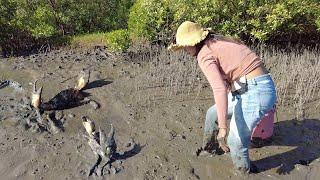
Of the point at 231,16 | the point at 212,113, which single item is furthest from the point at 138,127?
the point at 231,16

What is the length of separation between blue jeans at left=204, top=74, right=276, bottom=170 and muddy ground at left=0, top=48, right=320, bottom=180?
19.3 inches

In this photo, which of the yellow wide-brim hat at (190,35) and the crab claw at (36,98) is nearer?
the yellow wide-brim hat at (190,35)

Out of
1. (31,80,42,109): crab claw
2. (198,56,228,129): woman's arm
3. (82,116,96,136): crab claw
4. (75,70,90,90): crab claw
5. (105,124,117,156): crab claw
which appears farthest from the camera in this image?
(75,70,90,90): crab claw

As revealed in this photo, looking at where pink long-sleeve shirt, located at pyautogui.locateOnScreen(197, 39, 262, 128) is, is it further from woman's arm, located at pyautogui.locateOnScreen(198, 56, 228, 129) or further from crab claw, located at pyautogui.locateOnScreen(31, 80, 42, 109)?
crab claw, located at pyautogui.locateOnScreen(31, 80, 42, 109)

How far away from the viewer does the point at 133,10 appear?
335 inches

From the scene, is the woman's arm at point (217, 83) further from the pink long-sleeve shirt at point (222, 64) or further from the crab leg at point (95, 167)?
the crab leg at point (95, 167)

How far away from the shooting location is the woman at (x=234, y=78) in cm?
430

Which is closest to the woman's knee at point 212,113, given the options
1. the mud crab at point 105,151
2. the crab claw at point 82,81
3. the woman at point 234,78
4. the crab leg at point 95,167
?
the woman at point 234,78

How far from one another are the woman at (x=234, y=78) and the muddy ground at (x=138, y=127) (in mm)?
710

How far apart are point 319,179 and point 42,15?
18.0 ft

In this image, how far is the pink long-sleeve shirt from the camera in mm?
4238

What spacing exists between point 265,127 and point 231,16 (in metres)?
3.18

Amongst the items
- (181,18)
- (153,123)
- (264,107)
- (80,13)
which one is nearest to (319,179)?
(264,107)

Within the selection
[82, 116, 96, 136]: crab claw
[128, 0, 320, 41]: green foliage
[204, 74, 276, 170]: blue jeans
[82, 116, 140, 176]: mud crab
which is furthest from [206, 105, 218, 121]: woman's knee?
[128, 0, 320, 41]: green foliage
